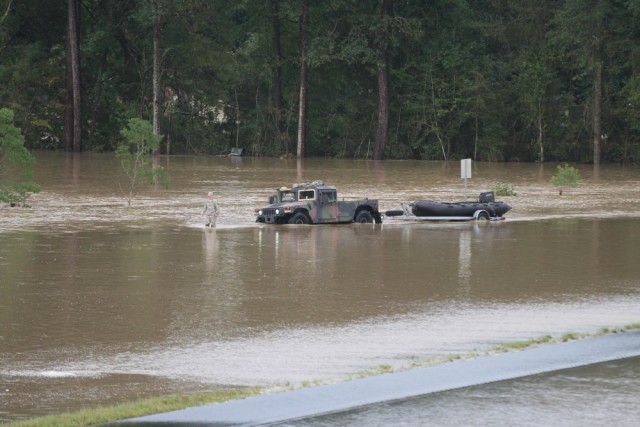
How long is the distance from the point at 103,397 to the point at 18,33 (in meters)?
82.3

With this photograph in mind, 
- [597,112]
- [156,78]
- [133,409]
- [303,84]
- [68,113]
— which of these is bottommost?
[133,409]

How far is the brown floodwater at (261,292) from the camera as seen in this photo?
59.6ft

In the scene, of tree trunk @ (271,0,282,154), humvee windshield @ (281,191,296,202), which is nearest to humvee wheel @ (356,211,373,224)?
humvee windshield @ (281,191,296,202)

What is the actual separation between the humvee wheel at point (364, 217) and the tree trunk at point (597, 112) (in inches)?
1826

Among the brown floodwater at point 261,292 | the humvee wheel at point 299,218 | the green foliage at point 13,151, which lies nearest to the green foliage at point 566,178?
the brown floodwater at point 261,292

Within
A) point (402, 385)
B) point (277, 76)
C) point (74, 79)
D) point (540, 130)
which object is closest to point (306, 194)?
point (402, 385)

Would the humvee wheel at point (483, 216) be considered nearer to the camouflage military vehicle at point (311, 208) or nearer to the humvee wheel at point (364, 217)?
the camouflage military vehicle at point (311, 208)

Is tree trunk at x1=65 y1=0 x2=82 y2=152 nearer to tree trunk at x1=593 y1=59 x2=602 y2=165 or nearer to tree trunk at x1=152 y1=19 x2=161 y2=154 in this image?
tree trunk at x1=152 y1=19 x2=161 y2=154

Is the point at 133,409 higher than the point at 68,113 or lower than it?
lower

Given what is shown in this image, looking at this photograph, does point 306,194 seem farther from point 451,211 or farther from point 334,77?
point 334,77

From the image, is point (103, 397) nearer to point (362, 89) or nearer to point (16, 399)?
point (16, 399)

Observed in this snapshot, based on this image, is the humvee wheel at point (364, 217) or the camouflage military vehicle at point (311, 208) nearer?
the camouflage military vehicle at point (311, 208)

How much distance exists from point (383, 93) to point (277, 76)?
28.6 feet

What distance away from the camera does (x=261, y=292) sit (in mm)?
25859
